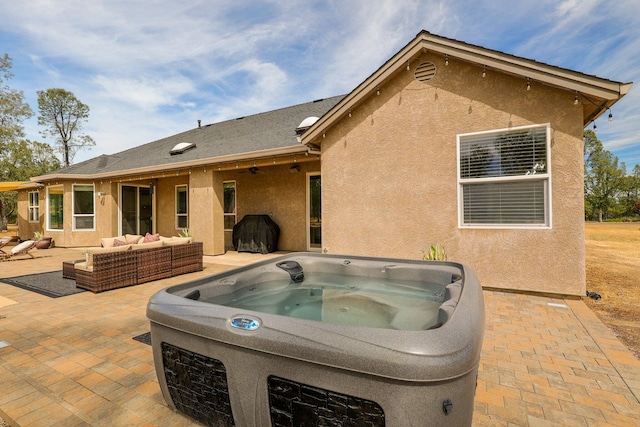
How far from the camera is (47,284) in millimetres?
6438

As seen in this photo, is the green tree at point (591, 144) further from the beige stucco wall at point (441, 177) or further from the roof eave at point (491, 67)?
the beige stucco wall at point (441, 177)

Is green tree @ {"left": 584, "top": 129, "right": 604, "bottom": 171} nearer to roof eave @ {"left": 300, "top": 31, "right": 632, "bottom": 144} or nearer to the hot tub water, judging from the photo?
roof eave @ {"left": 300, "top": 31, "right": 632, "bottom": 144}

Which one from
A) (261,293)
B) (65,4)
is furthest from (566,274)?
(65,4)

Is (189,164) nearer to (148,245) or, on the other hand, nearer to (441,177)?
(148,245)

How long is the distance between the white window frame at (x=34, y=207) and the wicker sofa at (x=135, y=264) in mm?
13708

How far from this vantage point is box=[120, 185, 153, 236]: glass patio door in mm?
13594

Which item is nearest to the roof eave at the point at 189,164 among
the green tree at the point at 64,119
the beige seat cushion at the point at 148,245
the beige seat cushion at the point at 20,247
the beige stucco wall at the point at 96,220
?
the beige stucco wall at the point at 96,220

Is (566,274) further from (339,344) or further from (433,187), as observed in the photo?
(339,344)

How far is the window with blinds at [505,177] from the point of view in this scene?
17.6 ft

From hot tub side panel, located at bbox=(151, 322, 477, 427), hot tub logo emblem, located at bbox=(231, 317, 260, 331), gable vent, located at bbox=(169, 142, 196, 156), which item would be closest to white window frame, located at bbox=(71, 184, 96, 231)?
gable vent, located at bbox=(169, 142, 196, 156)

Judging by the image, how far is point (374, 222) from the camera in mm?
6801

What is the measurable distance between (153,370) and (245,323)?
1.86m

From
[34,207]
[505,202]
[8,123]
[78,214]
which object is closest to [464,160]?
[505,202]

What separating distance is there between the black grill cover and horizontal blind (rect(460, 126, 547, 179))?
22.6 feet
